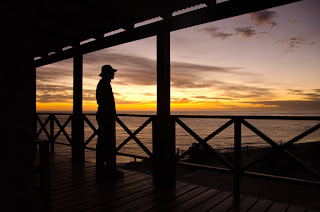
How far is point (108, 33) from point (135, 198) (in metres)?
3.25

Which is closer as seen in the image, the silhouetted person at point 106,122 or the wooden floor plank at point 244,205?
the wooden floor plank at point 244,205

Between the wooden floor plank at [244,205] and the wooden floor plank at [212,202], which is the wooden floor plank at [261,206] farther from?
the wooden floor plank at [212,202]

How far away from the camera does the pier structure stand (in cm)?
111

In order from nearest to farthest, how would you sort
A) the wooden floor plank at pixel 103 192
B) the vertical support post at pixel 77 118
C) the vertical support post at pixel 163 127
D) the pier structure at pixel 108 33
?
the pier structure at pixel 108 33, the wooden floor plank at pixel 103 192, the vertical support post at pixel 163 127, the vertical support post at pixel 77 118

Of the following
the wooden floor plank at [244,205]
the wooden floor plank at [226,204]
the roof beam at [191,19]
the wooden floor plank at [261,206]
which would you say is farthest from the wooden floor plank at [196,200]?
the roof beam at [191,19]

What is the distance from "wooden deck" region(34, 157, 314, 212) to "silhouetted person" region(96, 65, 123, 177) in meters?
0.24

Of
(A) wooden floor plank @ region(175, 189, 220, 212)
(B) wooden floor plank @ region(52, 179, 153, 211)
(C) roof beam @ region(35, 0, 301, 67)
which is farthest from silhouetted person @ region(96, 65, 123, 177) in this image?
(A) wooden floor plank @ region(175, 189, 220, 212)

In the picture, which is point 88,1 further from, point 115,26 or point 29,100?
point 29,100

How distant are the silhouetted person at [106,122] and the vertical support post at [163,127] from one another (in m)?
0.75

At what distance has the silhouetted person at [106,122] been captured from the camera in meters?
3.52

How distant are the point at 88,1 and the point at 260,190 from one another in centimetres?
1084

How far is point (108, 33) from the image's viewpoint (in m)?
4.34

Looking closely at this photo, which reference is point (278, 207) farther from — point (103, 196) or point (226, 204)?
point (103, 196)

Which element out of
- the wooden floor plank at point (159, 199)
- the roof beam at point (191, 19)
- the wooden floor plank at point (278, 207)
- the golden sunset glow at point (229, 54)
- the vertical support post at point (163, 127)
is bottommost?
the wooden floor plank at point (159, 199)
